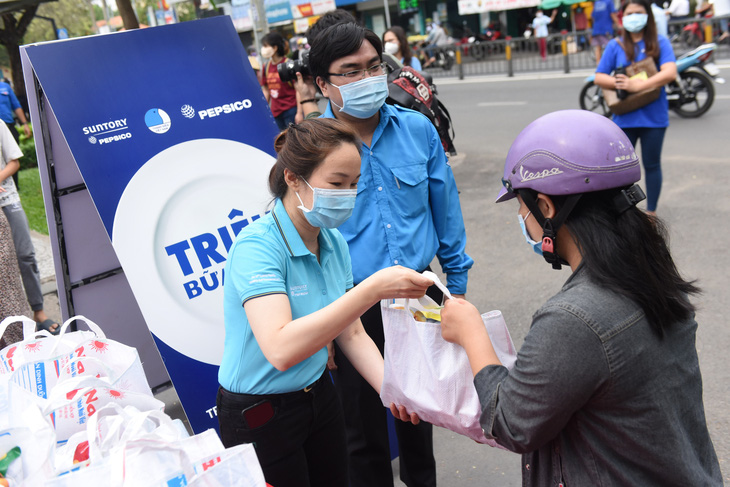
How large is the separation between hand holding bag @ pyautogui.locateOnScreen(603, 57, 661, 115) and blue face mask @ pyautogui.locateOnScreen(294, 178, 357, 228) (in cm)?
404

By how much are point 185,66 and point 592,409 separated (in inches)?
104

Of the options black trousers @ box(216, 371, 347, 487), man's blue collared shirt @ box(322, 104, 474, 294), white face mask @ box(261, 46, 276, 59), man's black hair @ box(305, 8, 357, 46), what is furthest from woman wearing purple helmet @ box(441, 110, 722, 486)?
white face mask @ box(261, 46, 276, 59)

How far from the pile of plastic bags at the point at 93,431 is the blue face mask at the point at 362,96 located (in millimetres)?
1277

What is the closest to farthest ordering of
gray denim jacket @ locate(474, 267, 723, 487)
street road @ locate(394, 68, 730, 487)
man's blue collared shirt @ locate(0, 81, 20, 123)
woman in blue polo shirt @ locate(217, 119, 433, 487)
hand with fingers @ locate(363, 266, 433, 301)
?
gray denim jacket @ locate(474, 267, 723, 487)
hand with fingers @ locate(363, 266, 433, 301)
woman in blue polo shirt @ locate(217, 119, 433, 487)
street road @ locate(394, 68, 730, 487)
man's blue collared shirt @ locate(0, 81, 20, 123)

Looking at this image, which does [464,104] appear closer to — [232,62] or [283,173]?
[232,62]

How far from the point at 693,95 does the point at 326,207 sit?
9.06 m

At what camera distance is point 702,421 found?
1.59 m

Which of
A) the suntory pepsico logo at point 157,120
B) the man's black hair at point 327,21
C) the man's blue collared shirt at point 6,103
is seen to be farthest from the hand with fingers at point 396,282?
the man's blue collared shirt at point 6,103

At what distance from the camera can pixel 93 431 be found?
1.71 m

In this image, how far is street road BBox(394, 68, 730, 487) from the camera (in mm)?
3498

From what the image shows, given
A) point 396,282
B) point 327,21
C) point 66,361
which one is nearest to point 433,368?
point 396,282

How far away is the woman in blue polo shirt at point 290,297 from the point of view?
1.97 m

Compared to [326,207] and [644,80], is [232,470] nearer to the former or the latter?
[326,207]

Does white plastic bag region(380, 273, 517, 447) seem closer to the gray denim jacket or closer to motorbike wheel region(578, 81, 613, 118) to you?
the gray denim jacket
